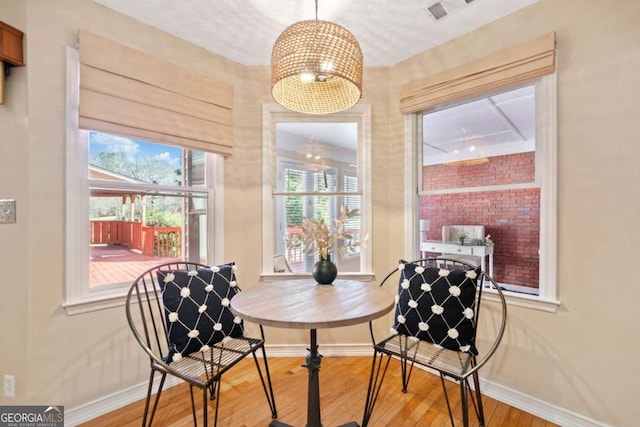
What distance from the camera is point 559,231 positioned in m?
1.76

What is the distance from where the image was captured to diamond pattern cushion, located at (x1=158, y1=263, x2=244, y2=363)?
1564 millimetres

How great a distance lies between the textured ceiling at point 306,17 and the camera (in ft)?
6.04

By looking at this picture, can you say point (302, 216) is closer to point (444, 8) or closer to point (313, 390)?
point (313, 390)

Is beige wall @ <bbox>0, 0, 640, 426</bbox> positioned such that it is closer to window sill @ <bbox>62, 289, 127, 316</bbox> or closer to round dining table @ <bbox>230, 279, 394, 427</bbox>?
window sill @ <bbox>62, 289, 127, 316</bbox>

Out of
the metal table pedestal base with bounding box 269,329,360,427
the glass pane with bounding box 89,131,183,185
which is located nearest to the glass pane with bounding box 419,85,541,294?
the metal table pedestal base with bounding box 269,329,360,427

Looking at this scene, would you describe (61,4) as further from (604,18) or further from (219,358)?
(604,18)

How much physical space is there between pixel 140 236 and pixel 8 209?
66 cm

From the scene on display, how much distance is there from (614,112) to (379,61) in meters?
1.54

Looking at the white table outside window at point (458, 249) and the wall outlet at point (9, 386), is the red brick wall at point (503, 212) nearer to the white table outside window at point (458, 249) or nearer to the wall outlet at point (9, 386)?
the white table outside window at point (458, 249)

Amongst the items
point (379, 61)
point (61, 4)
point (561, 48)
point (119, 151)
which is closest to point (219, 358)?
point (119, 151)

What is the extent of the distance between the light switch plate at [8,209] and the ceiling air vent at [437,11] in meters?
2.63

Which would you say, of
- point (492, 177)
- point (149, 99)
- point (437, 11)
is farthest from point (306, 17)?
point (492, 177)

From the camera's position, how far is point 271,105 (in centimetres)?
252

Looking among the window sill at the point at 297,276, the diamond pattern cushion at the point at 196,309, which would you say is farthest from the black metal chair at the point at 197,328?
the window sill at the point at 297,276
